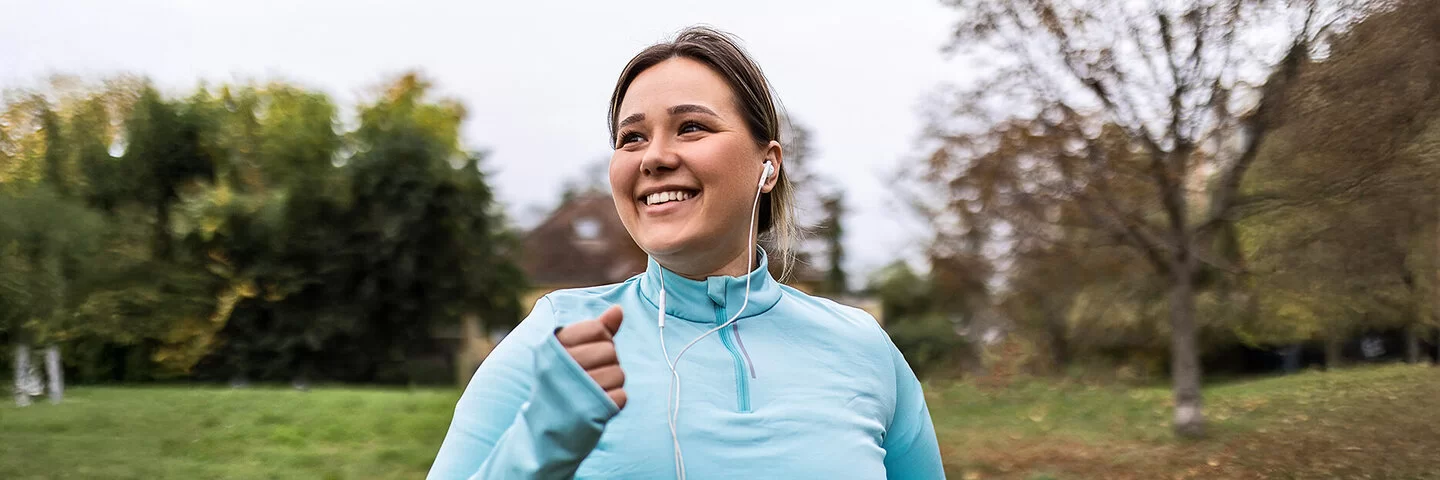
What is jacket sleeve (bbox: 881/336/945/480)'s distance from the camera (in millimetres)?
1511

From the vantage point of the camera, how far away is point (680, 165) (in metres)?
1.30

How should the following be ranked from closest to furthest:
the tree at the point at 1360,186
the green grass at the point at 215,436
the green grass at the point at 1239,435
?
1. the tree at the point at 1360,186
2. the green grass at the point at 1239,435
3. the green grass at the point at 215,436

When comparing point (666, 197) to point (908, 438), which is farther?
point (908, 438)

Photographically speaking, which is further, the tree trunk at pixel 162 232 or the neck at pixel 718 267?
the tree trunk at pixel 162 232

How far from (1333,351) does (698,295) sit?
30.0ft

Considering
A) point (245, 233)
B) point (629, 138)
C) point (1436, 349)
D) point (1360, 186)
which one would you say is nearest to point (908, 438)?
point (629, 138)

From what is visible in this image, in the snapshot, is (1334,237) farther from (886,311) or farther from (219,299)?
(886,311)

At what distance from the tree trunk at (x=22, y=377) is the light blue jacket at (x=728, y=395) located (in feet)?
25.1

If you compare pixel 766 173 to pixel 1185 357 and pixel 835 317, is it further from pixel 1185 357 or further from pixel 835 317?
pixel 1185 357

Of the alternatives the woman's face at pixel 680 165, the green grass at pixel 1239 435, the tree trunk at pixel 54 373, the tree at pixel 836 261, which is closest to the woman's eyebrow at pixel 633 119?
the woman's face at pixel 680 165

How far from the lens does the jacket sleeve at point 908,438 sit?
4.96 feet

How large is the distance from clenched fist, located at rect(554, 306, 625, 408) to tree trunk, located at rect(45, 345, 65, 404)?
8.39 meters

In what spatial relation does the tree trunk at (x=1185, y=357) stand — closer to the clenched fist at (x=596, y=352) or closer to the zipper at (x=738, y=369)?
the zipper at (x=738, y=369)

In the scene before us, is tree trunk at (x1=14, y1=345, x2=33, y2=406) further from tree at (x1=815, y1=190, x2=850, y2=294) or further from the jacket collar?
tree at (x1=815, y1=190, x2=850, y2=294)
